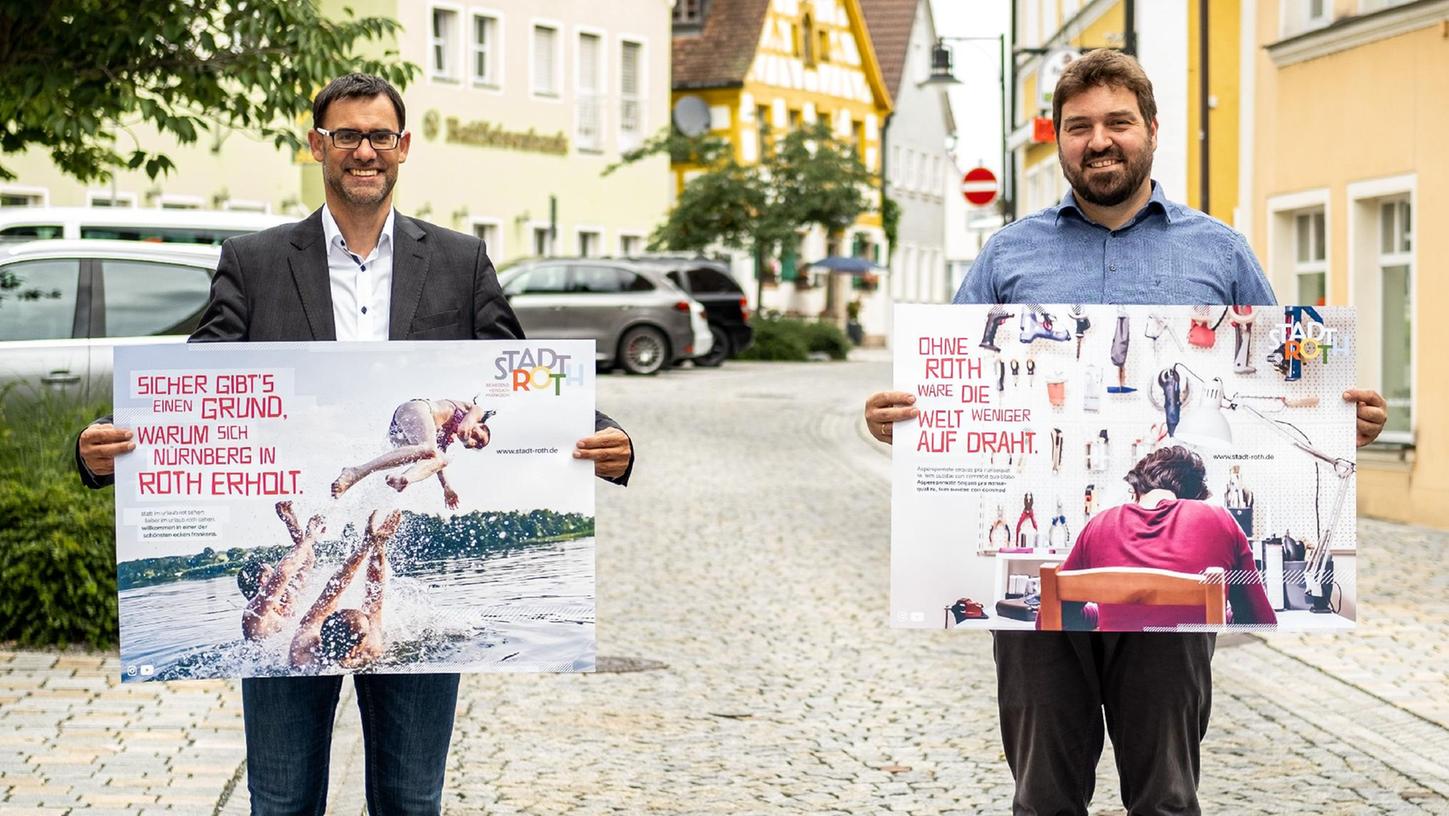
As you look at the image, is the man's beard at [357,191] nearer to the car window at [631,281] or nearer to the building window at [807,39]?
the car window at [631,281]

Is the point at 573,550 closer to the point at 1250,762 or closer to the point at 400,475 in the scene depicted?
the point at 400,475

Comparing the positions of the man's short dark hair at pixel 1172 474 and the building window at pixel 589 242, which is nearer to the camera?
the man's short dark hair at pixel 1172 474

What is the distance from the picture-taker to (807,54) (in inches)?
2488

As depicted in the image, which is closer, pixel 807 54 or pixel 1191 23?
pixel 1191 23

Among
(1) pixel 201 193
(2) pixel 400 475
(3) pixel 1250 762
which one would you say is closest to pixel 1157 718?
(2) pixel 400 475

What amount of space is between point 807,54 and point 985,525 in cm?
5939

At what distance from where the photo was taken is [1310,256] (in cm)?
1853

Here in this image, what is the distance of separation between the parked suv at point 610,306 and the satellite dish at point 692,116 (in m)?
21.7

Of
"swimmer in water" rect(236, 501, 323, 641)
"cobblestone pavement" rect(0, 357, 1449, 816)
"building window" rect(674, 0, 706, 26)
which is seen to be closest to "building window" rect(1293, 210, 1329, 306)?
"cobblestone pavement" rect(0, 357, 1449, 816)

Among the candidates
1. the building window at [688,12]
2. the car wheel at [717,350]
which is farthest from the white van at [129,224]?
the building window at [688,12]

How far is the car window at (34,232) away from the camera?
646 inches

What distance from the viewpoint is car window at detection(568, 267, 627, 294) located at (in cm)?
3312

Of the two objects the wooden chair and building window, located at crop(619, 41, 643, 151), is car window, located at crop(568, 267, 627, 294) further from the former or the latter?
the wooden chair

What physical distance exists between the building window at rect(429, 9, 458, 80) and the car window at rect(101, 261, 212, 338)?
30.4 m
